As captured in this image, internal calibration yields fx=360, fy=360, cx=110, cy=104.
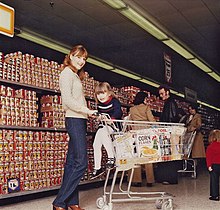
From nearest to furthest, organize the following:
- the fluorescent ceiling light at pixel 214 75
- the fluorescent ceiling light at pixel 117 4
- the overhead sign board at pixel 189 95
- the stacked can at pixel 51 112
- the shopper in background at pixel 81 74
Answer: the shopper in background at pixel 81 74, the stacked can at pixel 51 112, the fluorescent ceiling light at pixel 117 4, the overhead sign board at pixel 189 95, the fluorescent ceiling light at pixel 214 75

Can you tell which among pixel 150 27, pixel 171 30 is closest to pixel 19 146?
pixel 150 27

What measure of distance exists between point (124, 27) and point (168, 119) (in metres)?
2.50

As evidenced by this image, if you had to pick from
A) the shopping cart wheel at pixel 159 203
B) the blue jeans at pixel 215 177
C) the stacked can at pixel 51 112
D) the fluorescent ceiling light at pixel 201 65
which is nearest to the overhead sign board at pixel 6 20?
the stacked can at pixel 51 112

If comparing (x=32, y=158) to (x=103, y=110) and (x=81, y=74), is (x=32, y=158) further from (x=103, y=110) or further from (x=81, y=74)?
(x=81, y=74)

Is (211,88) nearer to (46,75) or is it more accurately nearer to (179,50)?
(179,50)

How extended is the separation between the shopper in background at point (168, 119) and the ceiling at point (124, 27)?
62.7 inches

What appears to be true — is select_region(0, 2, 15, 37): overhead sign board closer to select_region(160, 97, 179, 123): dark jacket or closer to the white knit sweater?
the white knit sweater

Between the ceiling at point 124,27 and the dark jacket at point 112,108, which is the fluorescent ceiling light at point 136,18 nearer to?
the ceiling at point 124,27

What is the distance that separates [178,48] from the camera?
8938 millimetres

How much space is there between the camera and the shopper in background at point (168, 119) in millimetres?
5691

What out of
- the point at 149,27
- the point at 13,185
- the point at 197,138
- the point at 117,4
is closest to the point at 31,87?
the point at 13,185

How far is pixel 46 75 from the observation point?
190 inches

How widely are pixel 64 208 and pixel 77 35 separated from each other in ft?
16.7

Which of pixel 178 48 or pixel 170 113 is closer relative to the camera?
pixel 170 113
